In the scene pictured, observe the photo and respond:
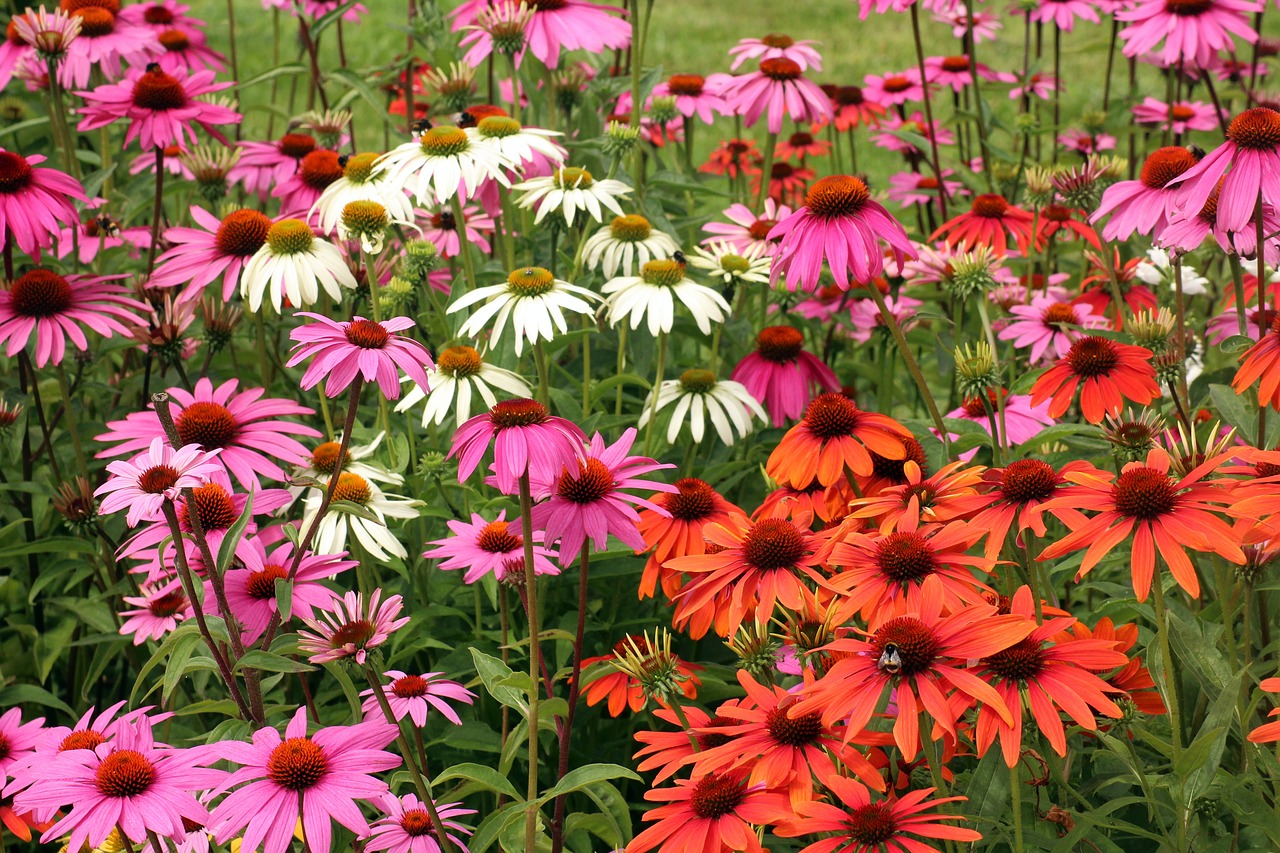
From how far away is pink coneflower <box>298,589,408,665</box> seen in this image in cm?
153

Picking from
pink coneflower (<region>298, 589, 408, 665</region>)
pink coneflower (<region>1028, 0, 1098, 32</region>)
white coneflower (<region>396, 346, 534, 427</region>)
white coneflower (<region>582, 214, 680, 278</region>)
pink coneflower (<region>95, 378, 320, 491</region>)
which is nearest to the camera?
pink coneflower (<region>298, 589, 408, 665</region>)

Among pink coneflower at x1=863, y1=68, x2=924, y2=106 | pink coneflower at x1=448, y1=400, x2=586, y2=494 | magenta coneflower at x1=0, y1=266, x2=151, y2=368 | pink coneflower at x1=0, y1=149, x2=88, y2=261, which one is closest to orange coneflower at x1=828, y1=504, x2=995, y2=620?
pink coneflower at x1=448, y1=400, x2=586, y2=494

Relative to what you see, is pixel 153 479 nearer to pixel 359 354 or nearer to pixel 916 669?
pixel 359 354

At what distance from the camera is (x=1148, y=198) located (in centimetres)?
194

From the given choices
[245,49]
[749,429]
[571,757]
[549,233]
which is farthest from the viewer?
[245,49]

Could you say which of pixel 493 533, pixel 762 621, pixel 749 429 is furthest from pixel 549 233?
pixel 762 621

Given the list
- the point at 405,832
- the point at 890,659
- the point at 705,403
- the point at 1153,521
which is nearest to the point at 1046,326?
the point at 705,403

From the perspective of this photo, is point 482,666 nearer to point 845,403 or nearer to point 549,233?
point 845,403

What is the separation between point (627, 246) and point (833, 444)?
83 centimetres

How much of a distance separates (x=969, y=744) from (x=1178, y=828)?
26cm

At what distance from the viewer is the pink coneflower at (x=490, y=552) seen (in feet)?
5.88

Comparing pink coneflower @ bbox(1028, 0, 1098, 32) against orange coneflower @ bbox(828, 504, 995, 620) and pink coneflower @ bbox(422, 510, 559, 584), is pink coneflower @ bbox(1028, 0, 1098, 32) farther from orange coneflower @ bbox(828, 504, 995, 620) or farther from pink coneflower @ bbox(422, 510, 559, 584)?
orange coneflower @ bbox(828, 504, 995, 620)

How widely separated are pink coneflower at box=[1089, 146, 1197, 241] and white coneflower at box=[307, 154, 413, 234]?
3.90ft

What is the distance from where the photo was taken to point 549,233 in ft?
9.78
